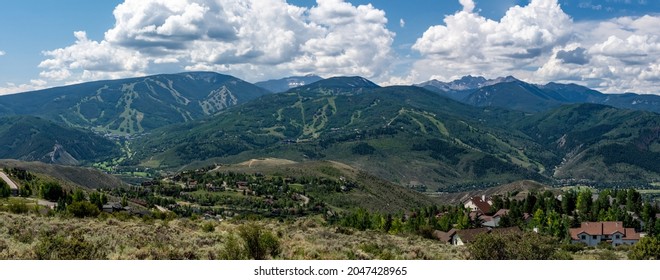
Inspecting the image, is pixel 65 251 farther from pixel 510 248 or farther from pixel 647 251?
pixel 647 251

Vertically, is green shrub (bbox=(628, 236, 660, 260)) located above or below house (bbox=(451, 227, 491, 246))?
above

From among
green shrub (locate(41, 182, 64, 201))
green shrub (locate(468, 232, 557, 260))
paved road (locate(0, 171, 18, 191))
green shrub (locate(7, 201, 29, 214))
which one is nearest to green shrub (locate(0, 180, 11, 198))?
green shrub (locate(41, 182, 64, 201))

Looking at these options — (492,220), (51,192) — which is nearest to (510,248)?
(492,220)

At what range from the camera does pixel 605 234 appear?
275 ft

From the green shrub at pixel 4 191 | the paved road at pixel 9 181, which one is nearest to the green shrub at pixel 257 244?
the green shrub at pixel 4 191

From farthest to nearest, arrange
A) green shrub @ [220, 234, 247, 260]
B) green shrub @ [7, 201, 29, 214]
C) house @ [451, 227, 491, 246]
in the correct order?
house @ [451, 227, 491, 246] → green shrub @ [7, 201, 29, 214] → green shrub @ [220, 234, 247, 260]

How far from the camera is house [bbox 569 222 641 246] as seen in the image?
82.5 metres

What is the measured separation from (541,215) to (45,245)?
81.1 metres

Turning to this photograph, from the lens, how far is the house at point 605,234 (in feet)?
271

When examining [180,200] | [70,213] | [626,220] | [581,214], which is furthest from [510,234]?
[180,200]

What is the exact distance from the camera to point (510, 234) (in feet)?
105

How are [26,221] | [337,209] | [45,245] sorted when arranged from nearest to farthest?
[45,245]
[26,221]
[337,209]

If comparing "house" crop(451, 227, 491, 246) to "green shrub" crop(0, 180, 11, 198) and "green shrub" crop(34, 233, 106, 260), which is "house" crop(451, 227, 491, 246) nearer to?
"green shrub" crop(34, 233, 106, 260)
